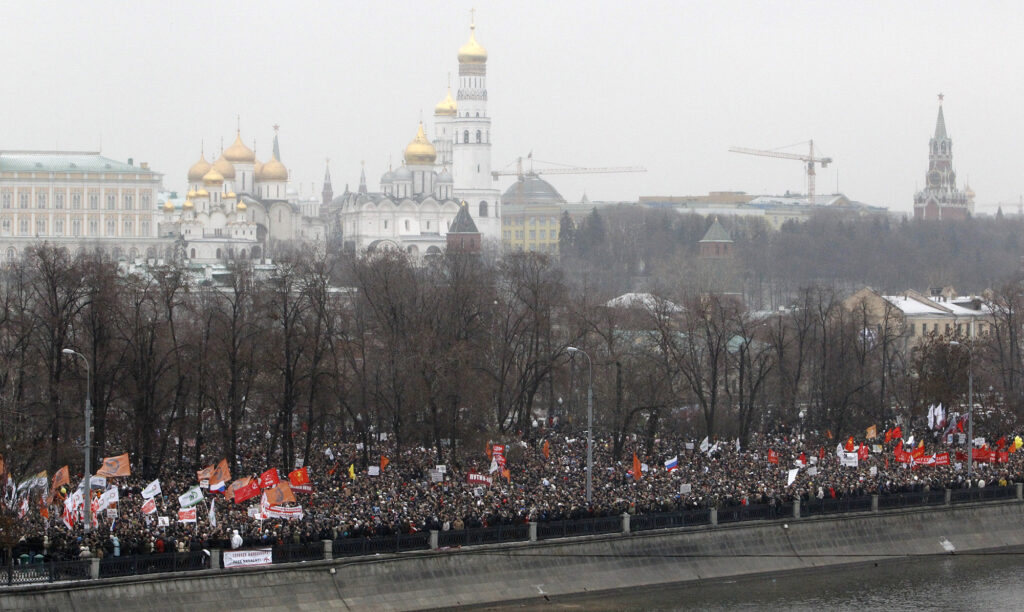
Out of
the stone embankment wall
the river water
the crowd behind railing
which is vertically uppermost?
the crowd behind railing

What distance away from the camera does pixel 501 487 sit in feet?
157

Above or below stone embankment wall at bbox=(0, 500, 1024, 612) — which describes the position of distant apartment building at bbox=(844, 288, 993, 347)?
above

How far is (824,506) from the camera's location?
48938mm

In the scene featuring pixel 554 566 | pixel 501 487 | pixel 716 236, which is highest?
pixel 716 236

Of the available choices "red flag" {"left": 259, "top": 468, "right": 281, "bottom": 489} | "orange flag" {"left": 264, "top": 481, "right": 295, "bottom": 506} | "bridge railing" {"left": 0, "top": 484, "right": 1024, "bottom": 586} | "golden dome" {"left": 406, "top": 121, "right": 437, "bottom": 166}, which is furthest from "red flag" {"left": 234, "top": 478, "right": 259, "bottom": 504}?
"golden dome" {"left": 406, "top": 121, "right": 437, "bottom": 166}

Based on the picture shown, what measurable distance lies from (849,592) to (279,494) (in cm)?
1322

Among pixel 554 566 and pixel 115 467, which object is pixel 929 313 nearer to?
pixel 554 566

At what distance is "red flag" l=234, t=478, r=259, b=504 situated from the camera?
4256 centimetres

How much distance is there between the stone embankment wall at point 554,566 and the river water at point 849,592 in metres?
0.33

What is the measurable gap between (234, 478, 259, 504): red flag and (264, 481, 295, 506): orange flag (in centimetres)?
71

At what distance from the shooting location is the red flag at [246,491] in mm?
42562

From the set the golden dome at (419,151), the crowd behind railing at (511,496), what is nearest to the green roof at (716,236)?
the golden dome at (419,151)

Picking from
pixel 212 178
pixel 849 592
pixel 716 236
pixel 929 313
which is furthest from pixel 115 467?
pixel 212 178

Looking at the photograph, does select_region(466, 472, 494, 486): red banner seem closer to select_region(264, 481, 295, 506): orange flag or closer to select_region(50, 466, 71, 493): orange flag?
select_region(264, 481, 295, 506): orange flag
